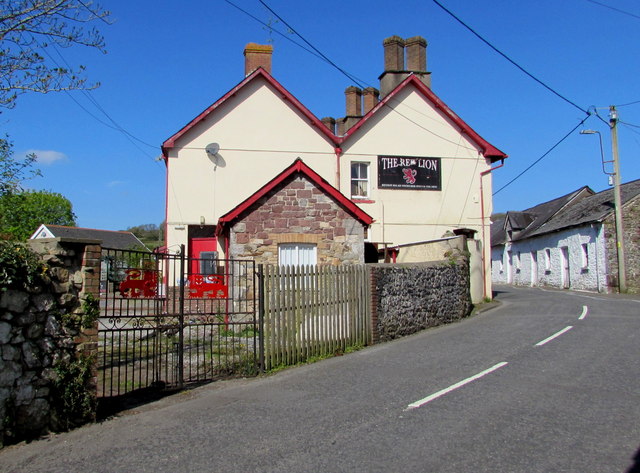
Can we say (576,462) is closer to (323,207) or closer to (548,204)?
(323,207)

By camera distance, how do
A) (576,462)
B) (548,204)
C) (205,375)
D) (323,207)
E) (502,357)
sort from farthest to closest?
1. (548,204)
2. (323,207)
3. (502,357)
4. (205,375)
5. (576,462)

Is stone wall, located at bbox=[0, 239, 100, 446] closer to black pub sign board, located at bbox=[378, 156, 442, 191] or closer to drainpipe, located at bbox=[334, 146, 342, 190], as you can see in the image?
drainpipe, located at bbox=[334, 146, 342, 190]

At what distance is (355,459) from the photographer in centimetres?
496

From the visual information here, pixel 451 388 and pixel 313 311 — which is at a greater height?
pixel 313 311

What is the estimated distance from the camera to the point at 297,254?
15273 mm

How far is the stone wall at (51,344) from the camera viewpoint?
18.3ft

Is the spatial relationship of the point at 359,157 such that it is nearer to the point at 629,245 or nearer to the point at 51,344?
the point at 629,245

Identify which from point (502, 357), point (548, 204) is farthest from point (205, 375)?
point (548, 204)

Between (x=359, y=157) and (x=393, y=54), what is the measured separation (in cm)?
519

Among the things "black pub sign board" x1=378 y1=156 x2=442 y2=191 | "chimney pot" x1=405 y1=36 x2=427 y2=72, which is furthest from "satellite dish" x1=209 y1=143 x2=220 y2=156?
"chimney pot" x1=405 y1=36 x2=427 y2=72

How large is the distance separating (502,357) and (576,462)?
16.1 ft

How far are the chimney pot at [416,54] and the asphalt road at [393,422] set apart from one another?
53.8ft

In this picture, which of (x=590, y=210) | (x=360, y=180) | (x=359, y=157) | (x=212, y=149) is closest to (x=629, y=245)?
(x=590, y=210)

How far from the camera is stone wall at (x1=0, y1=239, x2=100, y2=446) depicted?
5590mm
